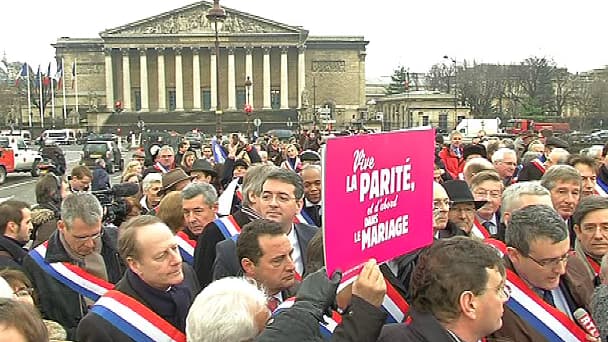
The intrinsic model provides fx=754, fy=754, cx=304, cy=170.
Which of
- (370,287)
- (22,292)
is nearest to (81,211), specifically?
(22,292)

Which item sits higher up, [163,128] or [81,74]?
[81,74]

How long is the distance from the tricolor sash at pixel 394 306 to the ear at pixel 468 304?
33.0 inches

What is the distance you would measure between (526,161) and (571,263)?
566 cm

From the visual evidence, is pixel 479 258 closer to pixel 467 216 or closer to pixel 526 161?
pixel 467 216

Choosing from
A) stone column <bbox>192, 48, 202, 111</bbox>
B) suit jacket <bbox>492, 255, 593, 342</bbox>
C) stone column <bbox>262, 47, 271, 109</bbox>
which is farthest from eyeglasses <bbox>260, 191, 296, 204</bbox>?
stone column <bbox>192, 48, 202, 111</bbox>

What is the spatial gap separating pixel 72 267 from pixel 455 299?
9.78 feet

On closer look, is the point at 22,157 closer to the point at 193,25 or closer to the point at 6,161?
the point at 6,161

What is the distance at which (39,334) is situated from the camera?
2711mm

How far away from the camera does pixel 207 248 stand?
18.6 feet

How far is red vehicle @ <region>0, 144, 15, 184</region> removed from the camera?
97.6 ft

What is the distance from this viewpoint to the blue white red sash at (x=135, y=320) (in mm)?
4008

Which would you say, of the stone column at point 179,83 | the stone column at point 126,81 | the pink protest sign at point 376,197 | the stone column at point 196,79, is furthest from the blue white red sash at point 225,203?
the stone column at point 126,81

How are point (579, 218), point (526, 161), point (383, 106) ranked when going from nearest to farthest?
point (579, 218) < point (526, 161) < point (383, 106)

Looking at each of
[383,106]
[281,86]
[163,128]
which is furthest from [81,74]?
[383,106]
